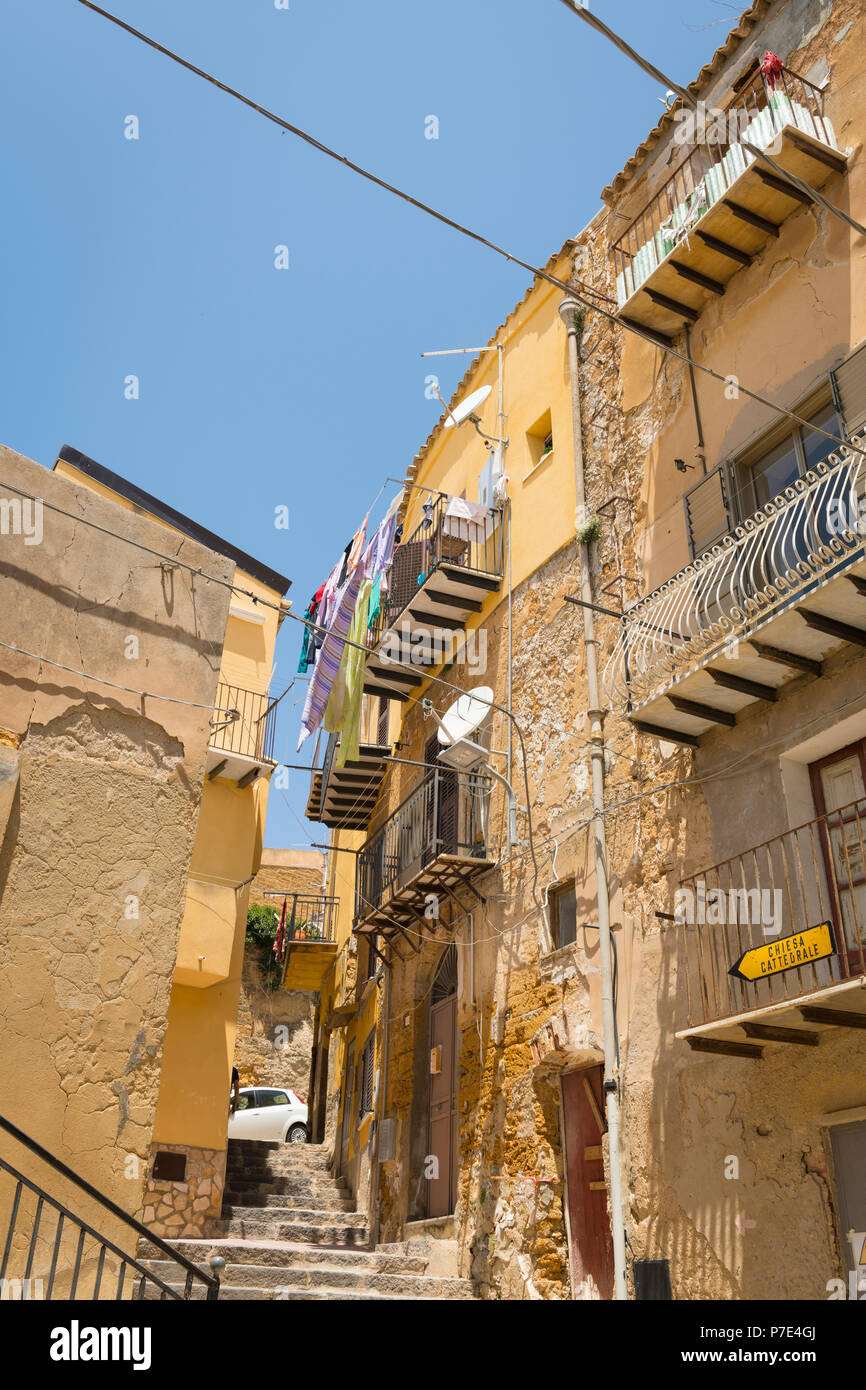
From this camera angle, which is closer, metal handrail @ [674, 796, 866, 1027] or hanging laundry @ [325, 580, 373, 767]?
metal handrail @ [674, 796, 866, 1027]

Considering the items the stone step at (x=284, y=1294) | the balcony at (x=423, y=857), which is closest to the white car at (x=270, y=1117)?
the balcony at (x=423, y=857)

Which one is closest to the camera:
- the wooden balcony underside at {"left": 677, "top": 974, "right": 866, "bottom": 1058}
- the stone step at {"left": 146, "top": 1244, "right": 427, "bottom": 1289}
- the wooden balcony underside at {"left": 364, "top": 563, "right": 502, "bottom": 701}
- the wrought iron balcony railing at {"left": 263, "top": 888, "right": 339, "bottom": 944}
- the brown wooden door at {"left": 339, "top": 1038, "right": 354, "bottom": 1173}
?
the wooden balcony underside at {"left": 677, "top": 974, "right": 866, "bottom": 1058}

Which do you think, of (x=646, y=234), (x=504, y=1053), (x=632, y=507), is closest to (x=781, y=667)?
(x=632, y=507)

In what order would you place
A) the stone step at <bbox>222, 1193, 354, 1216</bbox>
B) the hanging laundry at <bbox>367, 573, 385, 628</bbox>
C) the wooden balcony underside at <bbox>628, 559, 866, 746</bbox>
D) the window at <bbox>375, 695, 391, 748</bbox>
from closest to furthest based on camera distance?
1. the wooden balcony underside at <bbox>628, 559, 866, 746</bbox>
2. the stone step at <bbox>222, 1193, 354, 1216</bbox>
3. the hanging laundry at <bbox>367, 573, 385, 628</bbox>
4. the window at <bbox>375, 695, 391, 748</bbox>

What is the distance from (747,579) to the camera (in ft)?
30.5

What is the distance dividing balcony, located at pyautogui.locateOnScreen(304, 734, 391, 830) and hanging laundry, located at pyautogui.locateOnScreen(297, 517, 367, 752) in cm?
50

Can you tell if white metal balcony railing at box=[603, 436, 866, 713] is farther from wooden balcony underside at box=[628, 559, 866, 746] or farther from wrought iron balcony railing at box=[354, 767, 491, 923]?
wrought iron balcony railing at box=[354, 767, 491, 923]

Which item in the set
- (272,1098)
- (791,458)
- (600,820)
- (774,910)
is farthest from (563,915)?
(272,1098)

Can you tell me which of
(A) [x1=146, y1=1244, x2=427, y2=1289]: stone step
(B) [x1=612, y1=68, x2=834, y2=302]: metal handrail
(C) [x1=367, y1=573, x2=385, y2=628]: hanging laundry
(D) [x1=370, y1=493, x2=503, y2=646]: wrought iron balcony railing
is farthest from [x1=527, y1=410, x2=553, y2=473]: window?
(A) [x1=146, y1=1244, x2=427, y2=1289]: stone step

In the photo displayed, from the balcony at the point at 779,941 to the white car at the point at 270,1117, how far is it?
1488cm

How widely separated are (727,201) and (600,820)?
5.79 meters

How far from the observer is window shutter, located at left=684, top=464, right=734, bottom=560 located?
32.9 feet

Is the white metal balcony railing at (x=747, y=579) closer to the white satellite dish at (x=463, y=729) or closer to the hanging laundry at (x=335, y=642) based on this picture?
the white satellite dish at (x=463, y=729)
